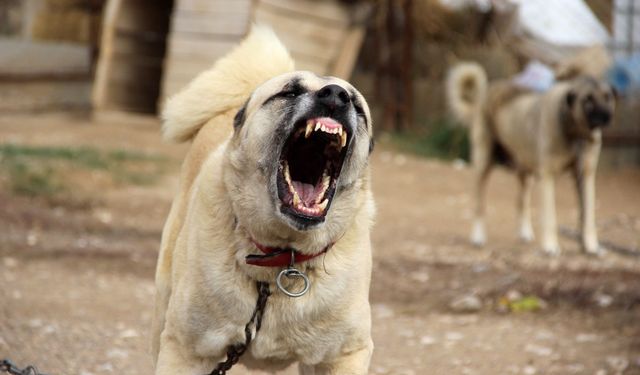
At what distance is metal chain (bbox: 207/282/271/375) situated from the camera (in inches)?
119

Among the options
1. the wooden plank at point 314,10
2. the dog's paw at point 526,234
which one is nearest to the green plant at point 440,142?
the wooden plank at point 314,10

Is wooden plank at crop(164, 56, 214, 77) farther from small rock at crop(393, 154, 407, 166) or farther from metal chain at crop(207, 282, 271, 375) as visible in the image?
metal chain at crop(207, 282, 271, 375)

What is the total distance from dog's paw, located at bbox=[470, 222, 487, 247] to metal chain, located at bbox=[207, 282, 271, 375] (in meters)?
5.48

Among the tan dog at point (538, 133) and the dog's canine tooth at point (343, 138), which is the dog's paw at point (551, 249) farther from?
the dog's canine tooth at point (343, 138)

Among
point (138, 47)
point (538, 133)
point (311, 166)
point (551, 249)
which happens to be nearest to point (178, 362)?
point (311, 166)

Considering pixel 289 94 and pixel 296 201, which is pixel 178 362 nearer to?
pixel 296 201

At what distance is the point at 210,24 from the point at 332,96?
9.58 metres

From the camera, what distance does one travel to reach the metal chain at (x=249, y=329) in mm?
3018

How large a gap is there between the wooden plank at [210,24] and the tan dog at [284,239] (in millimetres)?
8915

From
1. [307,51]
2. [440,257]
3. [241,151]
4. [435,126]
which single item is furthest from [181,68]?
[241,151]

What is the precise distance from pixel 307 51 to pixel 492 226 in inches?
142

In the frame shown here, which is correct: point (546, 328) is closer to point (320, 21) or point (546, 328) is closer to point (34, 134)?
point (320, 21)

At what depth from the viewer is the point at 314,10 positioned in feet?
39.6

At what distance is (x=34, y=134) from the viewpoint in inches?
469
